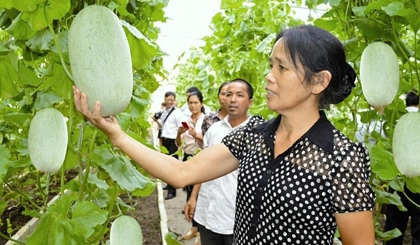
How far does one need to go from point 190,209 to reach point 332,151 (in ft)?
6.46

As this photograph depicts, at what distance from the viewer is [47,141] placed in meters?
1.25

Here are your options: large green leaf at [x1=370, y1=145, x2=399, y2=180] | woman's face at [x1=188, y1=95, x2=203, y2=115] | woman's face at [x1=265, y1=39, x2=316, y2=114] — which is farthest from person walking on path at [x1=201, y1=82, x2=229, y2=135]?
woman's face at [x1=265, y1=39, x2=316, y2=114]

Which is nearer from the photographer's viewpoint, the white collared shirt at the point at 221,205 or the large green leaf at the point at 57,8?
the large green leaf at the point at 57,8

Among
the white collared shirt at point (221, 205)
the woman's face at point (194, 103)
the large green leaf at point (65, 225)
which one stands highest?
the large green leaf at point (65, 225)

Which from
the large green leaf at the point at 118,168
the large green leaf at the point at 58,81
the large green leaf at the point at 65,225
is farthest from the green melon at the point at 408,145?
the large green leaf at the point at 58,81

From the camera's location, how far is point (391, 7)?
1531 mm

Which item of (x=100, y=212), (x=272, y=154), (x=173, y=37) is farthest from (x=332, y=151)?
(x=173, y=37)

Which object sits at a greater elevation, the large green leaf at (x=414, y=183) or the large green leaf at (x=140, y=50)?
the large green leaf at (x=140, y=50)

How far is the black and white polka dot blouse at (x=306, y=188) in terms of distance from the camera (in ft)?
4.46

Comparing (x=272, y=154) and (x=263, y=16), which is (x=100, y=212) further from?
(x=263, y=16)

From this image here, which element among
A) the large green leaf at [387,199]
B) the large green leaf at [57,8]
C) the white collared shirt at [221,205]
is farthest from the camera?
A: the white collared shirt at [221,205]

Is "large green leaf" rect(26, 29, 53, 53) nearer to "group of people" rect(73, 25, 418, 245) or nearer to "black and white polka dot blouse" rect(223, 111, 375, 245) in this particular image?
"group of people" rect(73, 25, 418, 245)

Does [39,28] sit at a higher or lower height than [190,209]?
higher

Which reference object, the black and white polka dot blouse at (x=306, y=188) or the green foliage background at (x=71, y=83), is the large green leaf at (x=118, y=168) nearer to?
the green foliage background at (x=71, y=83)
